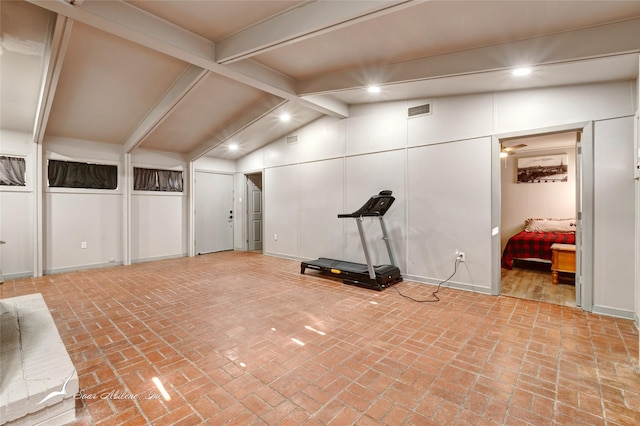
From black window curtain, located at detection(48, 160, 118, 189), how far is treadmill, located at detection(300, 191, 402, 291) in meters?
4.74

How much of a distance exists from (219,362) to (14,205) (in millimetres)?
5190

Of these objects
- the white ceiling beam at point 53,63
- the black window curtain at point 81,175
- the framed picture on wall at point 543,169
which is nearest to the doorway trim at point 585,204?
the framed picture on wall at point 543,169

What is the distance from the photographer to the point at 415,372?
2186mm

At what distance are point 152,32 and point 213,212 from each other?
17.8 feet

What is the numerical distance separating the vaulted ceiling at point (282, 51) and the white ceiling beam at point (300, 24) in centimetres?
1

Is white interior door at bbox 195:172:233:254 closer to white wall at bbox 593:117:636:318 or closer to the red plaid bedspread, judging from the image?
the red plaid bedspread

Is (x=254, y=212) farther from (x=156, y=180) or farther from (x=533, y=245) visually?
(x=533, y=245)

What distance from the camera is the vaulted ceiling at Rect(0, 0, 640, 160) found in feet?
8.32

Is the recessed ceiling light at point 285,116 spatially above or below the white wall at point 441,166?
above

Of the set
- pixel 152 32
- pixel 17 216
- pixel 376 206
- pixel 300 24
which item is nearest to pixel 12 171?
pixel 17 216

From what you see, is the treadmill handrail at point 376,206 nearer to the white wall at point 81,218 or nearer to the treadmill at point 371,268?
the treadmill at point 371,268

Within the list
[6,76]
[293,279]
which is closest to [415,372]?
[293,279]

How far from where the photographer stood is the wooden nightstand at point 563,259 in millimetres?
4383

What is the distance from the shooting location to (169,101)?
4.37 meters
